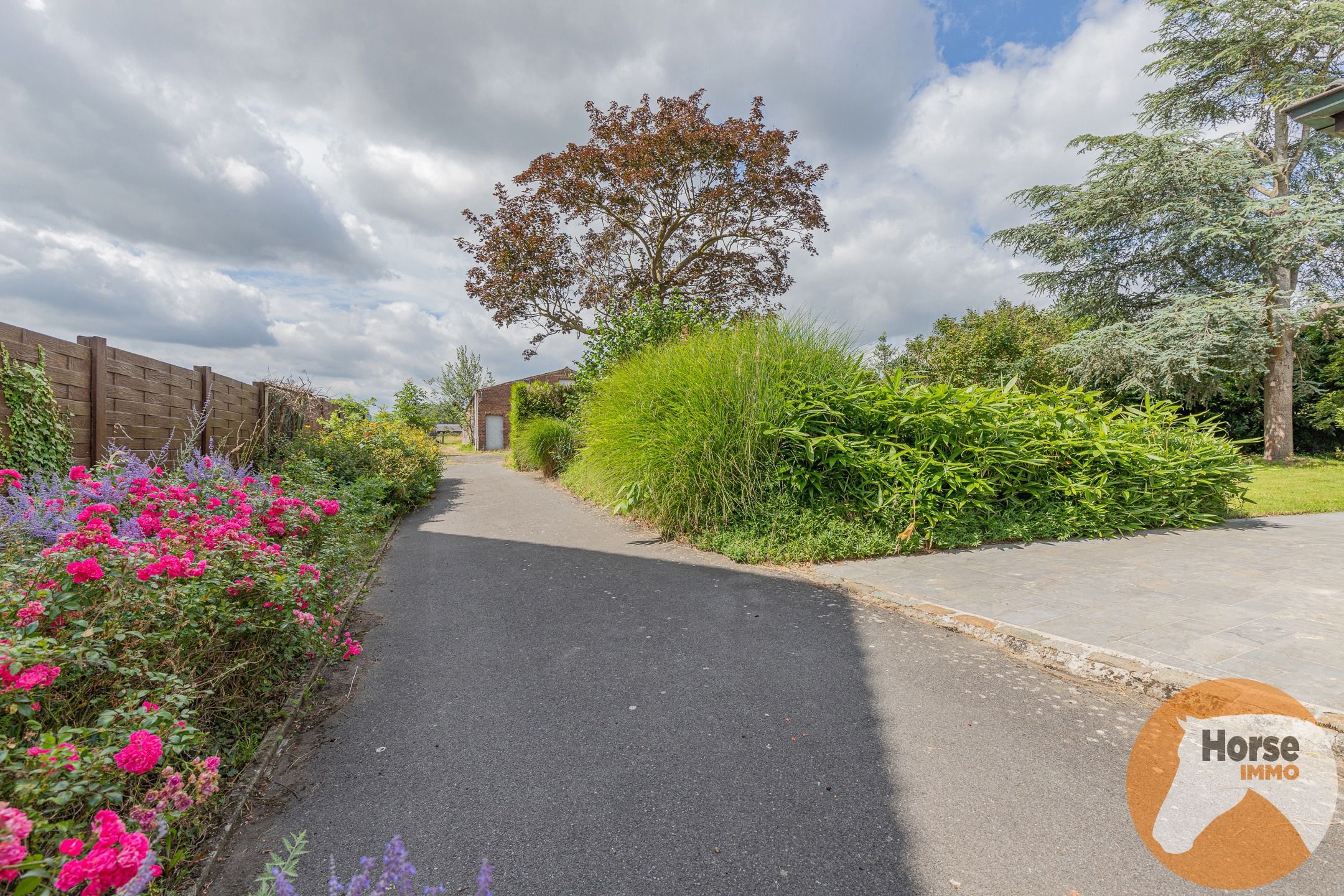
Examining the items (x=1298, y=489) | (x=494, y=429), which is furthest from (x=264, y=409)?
(x=494, y=429)

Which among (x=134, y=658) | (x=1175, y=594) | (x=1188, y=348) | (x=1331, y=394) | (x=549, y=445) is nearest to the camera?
(x=134, y=658)

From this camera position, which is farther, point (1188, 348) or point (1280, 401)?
point (1280, 401)

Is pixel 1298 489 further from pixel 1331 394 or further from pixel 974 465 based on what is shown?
pixel 974 465

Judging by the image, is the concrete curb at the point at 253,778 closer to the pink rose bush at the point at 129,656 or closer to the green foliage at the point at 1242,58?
the pink rose bush at the point at 129,656

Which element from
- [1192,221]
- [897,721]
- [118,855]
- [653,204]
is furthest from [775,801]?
[1192,221]

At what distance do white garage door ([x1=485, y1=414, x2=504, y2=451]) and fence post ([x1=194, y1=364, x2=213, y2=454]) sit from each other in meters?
28.4

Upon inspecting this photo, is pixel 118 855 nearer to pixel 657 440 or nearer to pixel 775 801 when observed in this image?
pixel 775 801

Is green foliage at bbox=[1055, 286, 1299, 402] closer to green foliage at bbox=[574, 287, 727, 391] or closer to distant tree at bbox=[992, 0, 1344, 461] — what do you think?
distant tree at bbox=[992, 0, 1344, 461]

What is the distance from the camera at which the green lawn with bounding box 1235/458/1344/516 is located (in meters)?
8.39

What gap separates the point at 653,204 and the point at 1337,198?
1719cm

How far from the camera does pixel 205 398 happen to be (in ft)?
19.8

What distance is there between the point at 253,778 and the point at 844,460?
471 centimetres

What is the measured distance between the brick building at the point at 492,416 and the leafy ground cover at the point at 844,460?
2864 cm

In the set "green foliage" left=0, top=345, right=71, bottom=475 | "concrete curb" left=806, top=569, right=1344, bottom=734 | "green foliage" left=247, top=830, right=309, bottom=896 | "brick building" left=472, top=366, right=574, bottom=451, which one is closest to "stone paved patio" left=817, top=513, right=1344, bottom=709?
"concrete curb" left=806, top=569, right=1344, bottom=734
